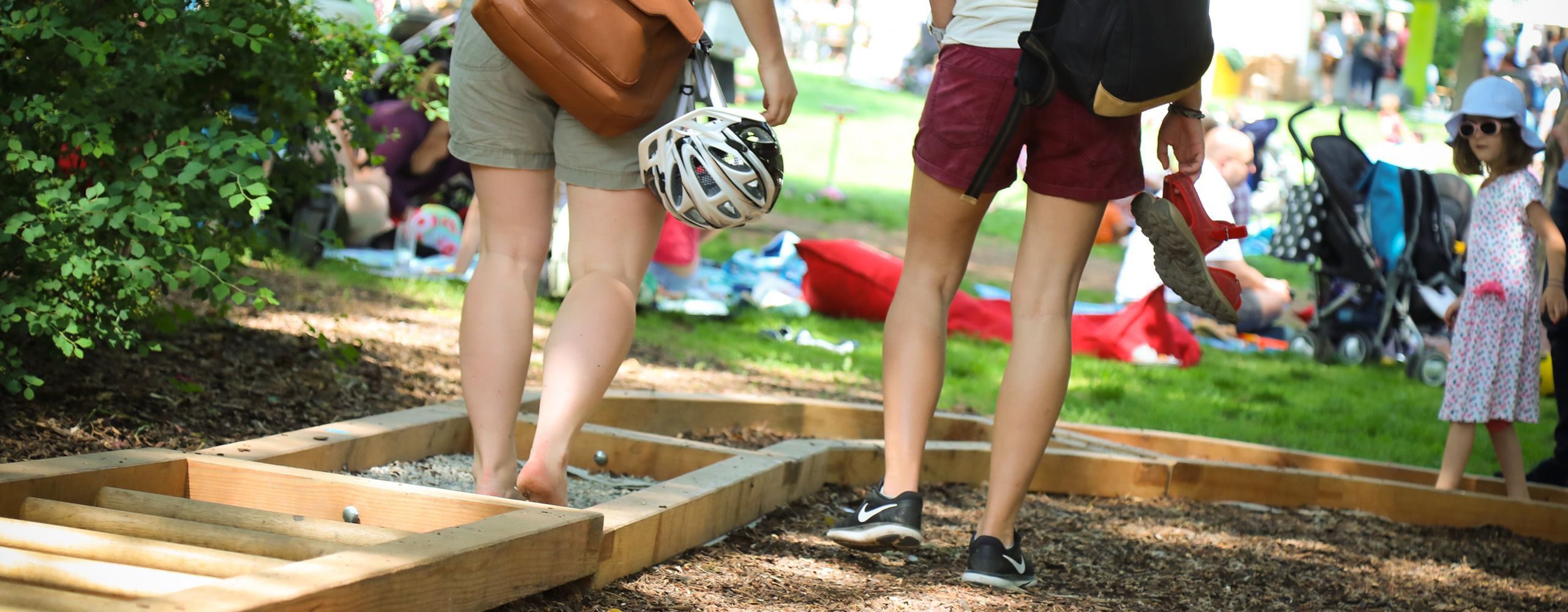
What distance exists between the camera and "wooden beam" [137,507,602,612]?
5.72 ft

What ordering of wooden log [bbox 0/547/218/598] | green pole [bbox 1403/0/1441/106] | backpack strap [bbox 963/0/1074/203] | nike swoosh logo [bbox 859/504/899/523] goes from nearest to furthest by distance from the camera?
wooden log [bbox 0/547/218/598]
backpack strap [bbox 963/0/1074/203]
nike swoosh logo [bbox 859/504/899/523]
green pole [bbox 1403/0/1441/106]

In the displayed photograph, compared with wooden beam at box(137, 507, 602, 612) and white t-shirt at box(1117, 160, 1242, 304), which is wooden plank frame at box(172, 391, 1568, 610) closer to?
wooden beam at box(137, 507, 602, 612)

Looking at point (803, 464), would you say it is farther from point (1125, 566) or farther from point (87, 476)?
point (87, 476)

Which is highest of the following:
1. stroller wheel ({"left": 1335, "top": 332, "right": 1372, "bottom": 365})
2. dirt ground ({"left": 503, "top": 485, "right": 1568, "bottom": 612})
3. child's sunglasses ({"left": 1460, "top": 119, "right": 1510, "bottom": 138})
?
child's sunglasses ({"left": 1460, "top": 119, "right": 1510, "bottom": 138})

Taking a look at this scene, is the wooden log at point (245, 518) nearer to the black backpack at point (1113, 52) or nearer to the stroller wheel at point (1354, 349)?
the black backpack at point (1113, 52)

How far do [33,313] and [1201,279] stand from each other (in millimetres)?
2492

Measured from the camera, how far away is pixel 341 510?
261cm

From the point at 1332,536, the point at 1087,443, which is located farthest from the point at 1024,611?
the point at 1087,443

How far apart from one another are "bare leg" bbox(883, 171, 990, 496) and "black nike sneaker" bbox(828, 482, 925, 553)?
5 centimetres

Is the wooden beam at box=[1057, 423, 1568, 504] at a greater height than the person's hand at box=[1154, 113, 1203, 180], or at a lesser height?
lesser

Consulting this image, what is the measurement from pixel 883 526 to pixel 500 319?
0.89m

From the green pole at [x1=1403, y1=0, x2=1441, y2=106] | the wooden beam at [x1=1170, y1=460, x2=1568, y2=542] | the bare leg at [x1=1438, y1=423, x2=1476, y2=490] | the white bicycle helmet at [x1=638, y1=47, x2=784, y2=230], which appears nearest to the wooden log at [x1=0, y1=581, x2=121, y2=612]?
the white bicycle helmet at [x1=638, y1=47, x2=784, y2=230]

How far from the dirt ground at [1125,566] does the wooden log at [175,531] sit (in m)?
0.38

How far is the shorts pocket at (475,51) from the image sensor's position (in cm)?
277
